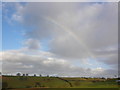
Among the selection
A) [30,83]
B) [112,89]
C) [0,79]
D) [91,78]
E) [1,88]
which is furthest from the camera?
[91,78]

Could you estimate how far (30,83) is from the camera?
9106 cm

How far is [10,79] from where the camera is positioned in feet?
299

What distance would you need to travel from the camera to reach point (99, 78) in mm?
112375

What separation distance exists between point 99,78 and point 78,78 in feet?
43.0

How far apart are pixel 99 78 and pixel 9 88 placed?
51903 millimetres

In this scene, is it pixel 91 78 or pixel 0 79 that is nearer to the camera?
pixel 0 79

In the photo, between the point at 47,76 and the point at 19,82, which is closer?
the point at 19,82

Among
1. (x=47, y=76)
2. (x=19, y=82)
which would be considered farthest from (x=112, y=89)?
(x=47, y=76)

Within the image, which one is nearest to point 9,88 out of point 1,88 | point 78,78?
point 1,88

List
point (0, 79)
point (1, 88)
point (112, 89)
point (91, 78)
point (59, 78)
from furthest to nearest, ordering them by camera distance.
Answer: point (91, 78)
point (59, 78)
point (0, 79)
point (1, 88)
point (112, 89)

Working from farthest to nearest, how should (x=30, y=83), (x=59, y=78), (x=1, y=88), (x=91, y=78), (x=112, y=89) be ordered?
(x=91, y=78)
(x=59, y=78)
(x=30, y=83)
(x=1, y=88)
(x=112, y=89)

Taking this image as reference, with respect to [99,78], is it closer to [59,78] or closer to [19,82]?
[59,78]

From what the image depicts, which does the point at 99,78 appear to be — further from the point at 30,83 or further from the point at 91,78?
the point at 30,83

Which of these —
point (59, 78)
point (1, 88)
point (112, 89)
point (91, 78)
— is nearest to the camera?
point (112, 89)
